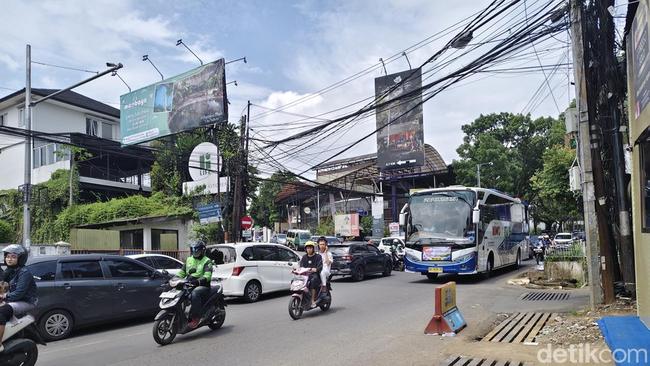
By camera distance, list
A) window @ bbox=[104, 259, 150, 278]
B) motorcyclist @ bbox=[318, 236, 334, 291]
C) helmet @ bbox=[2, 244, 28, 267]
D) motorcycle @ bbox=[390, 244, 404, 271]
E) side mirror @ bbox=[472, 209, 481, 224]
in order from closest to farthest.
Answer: helmet @ bbox=[2, 244, 28, 267], window @ bbox=[104, 259, 150, 278], motorcyclist @ bbox=[318, 236, 334, 291], side mirror @ bbox=[472, 209, 481, 224], motorcycle @ bbox=[390, 244, 404, 271]

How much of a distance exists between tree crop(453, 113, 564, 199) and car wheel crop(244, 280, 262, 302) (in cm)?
3570

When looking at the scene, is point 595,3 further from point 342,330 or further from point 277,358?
point 277,358

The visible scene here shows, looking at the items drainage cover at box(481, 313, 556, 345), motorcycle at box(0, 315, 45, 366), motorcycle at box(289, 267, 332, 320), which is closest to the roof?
motorcycle at box(289, 267, 332, 320)

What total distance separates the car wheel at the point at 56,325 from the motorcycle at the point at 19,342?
2.82 meters

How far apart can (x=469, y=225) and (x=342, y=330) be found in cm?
869

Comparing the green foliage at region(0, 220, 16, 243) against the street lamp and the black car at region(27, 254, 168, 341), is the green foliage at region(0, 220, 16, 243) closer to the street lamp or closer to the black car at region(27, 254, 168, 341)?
the black car at region(27, 254, 168, 341)

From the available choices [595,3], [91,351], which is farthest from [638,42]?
[91,351]

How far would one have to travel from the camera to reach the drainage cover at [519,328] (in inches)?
323

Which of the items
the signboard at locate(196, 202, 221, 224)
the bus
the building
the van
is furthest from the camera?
the van

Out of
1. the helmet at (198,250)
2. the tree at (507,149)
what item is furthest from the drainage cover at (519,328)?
the tree at (507,149)

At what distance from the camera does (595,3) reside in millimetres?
10070

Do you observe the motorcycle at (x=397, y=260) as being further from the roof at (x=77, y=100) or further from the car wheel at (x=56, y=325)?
the roof at (x=77, y=100)

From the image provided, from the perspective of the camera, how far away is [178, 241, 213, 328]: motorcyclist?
28.9ft

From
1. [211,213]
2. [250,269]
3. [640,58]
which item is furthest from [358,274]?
[640,58]
